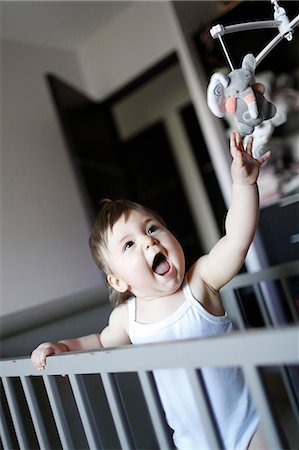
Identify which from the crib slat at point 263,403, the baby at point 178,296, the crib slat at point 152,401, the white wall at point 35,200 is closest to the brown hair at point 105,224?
the baby at point 178,296

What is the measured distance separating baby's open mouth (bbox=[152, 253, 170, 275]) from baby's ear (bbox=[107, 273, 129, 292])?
0.08m

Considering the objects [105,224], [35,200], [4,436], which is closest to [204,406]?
[105,224]

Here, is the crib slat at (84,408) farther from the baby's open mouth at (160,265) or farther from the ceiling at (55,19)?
the ceiling at (55,19)

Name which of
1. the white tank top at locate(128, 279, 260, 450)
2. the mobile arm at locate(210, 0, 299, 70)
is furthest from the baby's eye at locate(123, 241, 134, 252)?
the mobile arm at locate(210, 0, 299, 70)

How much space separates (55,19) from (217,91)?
213 cm

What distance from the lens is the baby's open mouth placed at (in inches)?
33.2

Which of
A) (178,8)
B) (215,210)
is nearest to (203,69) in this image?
(178,8)

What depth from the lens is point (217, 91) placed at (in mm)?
723

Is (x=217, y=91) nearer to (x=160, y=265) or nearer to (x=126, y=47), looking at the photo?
(x=160, y=265)

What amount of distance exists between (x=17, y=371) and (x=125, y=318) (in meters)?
0.24

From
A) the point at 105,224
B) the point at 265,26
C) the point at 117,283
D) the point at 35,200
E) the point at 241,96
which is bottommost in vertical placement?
the point at 117,283

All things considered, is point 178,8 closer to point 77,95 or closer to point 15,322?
point 77,95

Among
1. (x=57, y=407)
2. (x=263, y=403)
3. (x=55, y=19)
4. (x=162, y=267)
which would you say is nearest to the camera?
(x=263, y=403)

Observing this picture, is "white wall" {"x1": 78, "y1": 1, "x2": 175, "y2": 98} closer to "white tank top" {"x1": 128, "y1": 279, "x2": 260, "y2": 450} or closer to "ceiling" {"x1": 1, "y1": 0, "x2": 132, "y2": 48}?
"ceiling" {"x1": 1, "y1": 0, "x2": 132, "y2": 48}
